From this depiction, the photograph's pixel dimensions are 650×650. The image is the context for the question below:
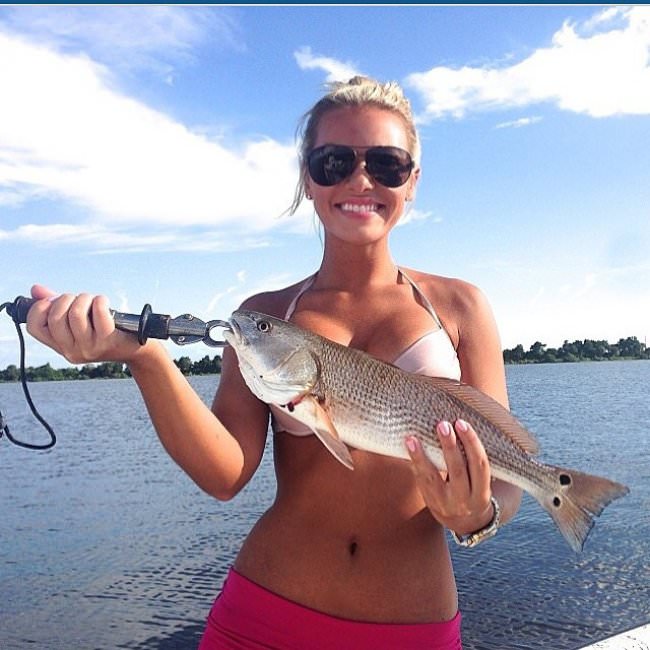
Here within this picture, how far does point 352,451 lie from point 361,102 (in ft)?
5.19

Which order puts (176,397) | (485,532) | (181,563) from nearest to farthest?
(176,397), (485,532), (181,563)

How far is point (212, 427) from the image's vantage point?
115 inches

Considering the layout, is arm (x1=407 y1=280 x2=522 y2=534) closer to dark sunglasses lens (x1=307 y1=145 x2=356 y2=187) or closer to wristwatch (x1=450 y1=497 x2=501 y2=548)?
wristwatch (x1=450 y1=497 x2=501 y2=548)

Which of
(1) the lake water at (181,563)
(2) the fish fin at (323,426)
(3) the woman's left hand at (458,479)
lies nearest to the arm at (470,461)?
(3) the woman's left hand at (458,479)

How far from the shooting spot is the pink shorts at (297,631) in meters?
2.87

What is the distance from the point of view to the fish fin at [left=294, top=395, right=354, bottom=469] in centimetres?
284

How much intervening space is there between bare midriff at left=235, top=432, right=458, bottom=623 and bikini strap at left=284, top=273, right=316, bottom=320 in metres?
0.61

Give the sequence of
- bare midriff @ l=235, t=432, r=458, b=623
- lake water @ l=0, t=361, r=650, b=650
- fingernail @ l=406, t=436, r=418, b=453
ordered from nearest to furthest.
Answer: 1. fingernail @ l=406, t=436, r=418, b=453
2. bare midriff @ l=235, t=432, r=458, b=623
3. lake water @ l=0, t=361, r=650, b=650

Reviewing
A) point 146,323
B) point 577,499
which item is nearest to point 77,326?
point 146,323

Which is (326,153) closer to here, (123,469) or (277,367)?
(277,367)

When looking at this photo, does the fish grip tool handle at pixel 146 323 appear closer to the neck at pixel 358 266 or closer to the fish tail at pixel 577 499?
the neck at pixel 358 266

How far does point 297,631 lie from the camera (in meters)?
2.89

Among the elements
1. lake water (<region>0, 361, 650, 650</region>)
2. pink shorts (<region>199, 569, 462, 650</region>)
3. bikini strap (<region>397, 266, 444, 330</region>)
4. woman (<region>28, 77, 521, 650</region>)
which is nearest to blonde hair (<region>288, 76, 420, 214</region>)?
woman (<region>28, 77, 521, 650</region>)

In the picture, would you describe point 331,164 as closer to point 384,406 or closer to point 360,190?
point 360,190
